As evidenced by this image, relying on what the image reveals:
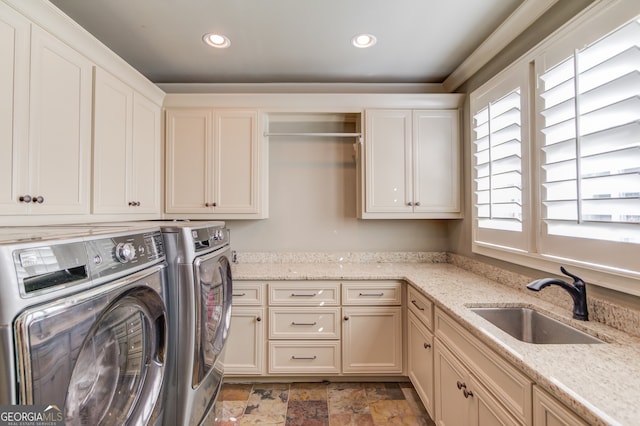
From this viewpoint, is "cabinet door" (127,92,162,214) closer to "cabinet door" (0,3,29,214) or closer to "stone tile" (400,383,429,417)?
"cabinet door" (0,3,29,214)

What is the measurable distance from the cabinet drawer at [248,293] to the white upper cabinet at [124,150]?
0.92 meters

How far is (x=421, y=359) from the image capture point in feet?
6.20

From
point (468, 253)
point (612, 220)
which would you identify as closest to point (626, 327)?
point (612, 220)

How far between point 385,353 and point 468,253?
1064 millimetres

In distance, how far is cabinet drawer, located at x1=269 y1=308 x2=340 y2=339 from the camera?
2.16 meters

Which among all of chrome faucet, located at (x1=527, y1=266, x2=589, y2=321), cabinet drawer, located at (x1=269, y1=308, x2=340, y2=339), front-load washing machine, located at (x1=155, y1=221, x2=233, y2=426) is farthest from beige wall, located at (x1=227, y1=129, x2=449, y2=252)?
chrome faucet, located at (x1=527, y1=266, x2=589, y2=321)

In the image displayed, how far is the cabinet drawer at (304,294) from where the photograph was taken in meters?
2.17

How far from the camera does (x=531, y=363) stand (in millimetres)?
904

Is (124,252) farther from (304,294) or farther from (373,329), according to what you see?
(373,329)

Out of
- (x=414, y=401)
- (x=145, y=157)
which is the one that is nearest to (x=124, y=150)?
(x=145, y=157)

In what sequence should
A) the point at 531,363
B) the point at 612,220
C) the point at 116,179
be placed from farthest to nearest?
the point at 116,179, the point at 612,220, the point at 531,363

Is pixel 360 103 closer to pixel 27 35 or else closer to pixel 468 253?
pixel 468 253

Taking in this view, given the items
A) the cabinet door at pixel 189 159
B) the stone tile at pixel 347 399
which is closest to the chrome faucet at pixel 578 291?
the stone tile at pixel 347 399

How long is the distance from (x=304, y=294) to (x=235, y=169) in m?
1.18
